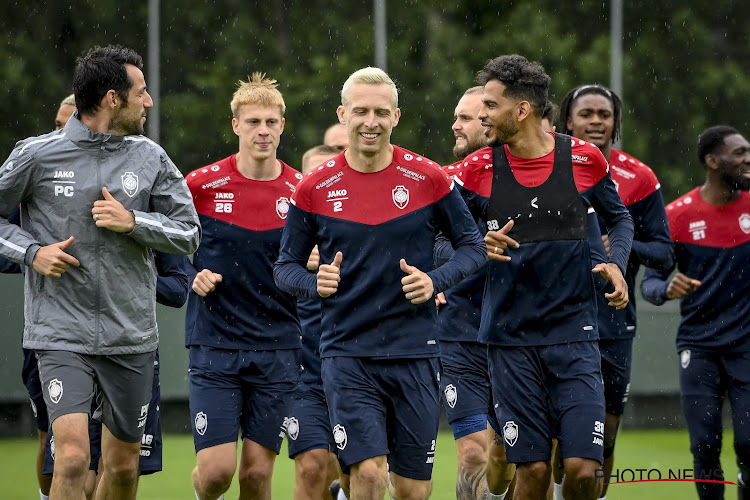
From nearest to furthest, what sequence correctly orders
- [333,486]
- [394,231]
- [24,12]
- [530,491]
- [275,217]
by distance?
[394,231], [530,491], [275,217], [333,486], [24,12]

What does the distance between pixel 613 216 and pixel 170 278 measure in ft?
8.25

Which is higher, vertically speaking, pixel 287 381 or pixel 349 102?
pixel 349 102

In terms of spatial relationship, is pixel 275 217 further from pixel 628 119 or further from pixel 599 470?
pixel 628 119

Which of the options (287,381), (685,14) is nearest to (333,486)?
(287,381)

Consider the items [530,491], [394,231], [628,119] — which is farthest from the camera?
[628,119]

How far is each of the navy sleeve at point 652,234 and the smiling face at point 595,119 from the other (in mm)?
507

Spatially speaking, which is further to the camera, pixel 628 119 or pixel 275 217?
pixel 628 119

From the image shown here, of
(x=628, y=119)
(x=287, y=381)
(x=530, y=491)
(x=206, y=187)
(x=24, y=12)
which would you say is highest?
(x=24, y=12)

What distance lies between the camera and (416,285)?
566 cm

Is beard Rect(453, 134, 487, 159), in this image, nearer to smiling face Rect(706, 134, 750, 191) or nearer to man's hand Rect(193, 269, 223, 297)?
smiling face Rect(706, 134, 750, 191)

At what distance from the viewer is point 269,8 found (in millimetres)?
15344

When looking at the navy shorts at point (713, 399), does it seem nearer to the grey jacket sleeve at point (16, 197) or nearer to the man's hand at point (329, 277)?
the man's hand at point (329, 277)

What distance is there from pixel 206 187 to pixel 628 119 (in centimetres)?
992

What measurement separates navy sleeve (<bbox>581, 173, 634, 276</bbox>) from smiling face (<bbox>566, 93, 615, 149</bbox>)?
134 centimetres
